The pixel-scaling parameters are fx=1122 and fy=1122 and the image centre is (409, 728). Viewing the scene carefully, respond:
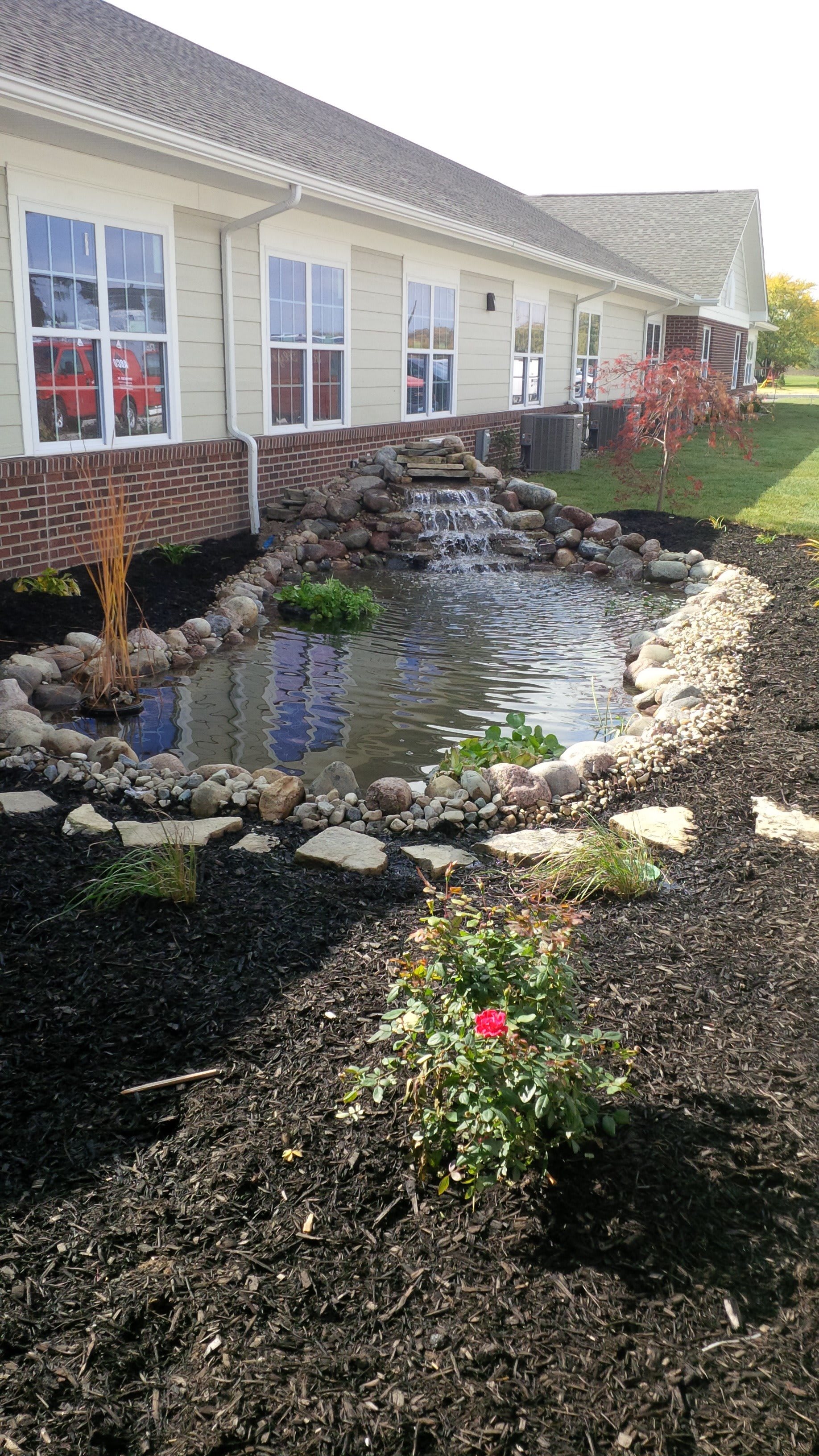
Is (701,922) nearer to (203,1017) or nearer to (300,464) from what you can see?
(203,1017)

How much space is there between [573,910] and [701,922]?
1.31 ft

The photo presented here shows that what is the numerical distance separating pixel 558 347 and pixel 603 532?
365 inches

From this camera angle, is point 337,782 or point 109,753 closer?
point 337,782

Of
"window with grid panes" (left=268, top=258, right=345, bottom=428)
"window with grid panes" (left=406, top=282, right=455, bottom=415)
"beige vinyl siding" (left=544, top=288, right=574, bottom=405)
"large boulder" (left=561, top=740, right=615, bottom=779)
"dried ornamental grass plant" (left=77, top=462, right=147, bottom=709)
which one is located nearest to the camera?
"large boulder" (left=561, top=740, right=615, bottom=779)

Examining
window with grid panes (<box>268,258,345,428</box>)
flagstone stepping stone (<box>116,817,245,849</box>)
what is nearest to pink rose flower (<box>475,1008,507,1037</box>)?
flagstone stepping stone (<box>116,817,245,849</box>)

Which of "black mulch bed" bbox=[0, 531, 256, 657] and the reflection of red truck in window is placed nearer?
"black mulch bed" bbox=[0, 531, 256, 657]

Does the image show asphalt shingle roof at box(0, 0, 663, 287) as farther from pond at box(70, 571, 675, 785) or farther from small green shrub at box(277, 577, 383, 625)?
pond at box(70, 571, 675, 785)

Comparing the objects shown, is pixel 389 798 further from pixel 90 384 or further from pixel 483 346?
pixel 483 346

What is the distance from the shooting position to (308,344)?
38.3 ft

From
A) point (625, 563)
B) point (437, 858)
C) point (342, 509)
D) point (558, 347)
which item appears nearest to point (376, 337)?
point (342, 509)

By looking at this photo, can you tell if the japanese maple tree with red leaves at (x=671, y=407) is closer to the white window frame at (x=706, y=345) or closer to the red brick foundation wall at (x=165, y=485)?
the red brick foundation wall at (x=165, y=485)

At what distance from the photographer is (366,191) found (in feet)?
35.4

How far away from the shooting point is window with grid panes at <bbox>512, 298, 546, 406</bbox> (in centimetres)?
1778

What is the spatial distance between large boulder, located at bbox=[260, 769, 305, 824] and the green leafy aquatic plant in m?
0.70
